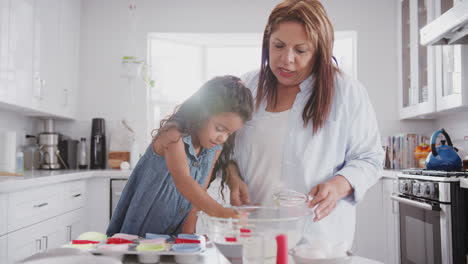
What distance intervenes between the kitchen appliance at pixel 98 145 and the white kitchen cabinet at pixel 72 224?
2.01ft

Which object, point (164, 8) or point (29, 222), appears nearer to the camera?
point (29, 222)

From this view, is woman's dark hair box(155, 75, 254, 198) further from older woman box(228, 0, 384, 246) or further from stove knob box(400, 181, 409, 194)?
stove knob box(400, 181, 409, 194)

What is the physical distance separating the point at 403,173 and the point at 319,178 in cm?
179

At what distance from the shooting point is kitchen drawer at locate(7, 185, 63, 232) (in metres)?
2.14

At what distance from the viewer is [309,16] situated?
1194 millimetres

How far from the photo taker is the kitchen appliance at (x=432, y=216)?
226cm

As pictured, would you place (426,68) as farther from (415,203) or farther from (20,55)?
(20,55)

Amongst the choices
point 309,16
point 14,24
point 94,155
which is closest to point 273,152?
point 309,16

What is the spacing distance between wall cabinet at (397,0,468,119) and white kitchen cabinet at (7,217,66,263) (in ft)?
8.47

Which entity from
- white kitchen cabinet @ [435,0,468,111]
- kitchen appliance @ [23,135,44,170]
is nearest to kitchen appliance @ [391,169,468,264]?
white kitchen cabinet @ [435,0,468,111]

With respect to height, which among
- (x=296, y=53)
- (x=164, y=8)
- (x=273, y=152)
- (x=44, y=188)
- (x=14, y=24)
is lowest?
(x=44, y=188)

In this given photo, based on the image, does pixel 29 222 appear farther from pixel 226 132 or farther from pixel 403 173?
pixel 403 173

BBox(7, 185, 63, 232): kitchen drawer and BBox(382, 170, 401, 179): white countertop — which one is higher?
BBox(382, 170, 401, 179): white countertop

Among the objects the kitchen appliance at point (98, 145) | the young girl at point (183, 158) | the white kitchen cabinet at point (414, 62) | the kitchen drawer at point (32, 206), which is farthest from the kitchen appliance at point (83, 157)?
the white kitchen cabinet at point (414, 62)
